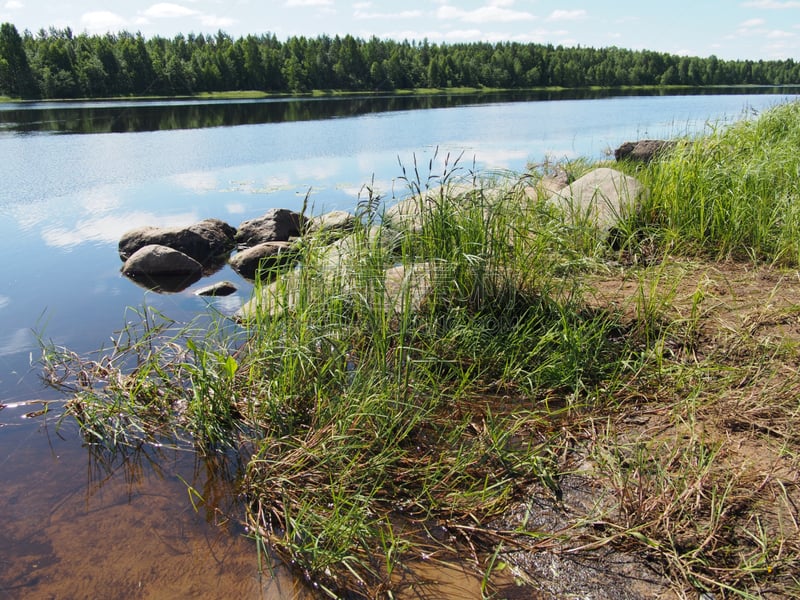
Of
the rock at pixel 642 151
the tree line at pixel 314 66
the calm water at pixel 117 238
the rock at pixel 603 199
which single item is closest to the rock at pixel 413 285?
the calm water at pixel 117 238

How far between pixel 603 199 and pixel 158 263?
5627mm

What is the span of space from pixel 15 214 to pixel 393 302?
10.1 metres

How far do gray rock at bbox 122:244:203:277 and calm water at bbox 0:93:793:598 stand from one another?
227 mm

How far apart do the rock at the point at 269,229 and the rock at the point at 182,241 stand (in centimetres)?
42

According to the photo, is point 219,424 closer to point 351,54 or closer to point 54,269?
point 54,269

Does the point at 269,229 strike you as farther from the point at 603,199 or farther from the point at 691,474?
the point at 691,474

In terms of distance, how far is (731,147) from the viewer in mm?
6570

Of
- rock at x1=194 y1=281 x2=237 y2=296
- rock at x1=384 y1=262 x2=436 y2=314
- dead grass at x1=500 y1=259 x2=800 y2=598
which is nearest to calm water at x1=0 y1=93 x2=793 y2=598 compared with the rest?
rock at x1=194 y1=281 x2=237 y2=296

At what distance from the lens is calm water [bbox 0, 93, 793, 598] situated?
2921 millimetres

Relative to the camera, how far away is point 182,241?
848 cm

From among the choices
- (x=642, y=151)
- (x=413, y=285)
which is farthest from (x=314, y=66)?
(x=413, y=285)

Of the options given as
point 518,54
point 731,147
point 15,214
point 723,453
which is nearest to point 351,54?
point 518,54

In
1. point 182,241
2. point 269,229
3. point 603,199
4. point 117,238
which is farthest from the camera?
point 117,238

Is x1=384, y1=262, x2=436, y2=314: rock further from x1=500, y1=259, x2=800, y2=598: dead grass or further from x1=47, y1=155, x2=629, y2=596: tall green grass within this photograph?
x1=500, y1=259, x2=800, y2=598: dead grass
